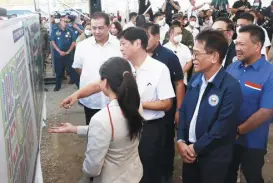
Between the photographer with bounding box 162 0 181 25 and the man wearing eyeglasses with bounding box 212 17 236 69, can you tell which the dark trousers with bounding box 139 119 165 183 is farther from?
the photographer with bounding box 162 0 181 25

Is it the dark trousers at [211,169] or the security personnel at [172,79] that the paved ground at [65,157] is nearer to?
the security personnel at [172,79]

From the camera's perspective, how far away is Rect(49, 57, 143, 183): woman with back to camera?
5.24ft

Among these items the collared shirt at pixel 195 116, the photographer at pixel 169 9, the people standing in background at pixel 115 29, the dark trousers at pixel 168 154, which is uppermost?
the photographer at pixel 169 9

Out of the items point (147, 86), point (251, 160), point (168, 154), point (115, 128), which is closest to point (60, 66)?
point (168, 154)

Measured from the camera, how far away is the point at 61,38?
750 cm

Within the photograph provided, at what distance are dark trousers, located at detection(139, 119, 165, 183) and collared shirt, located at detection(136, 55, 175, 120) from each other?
24 centimetres

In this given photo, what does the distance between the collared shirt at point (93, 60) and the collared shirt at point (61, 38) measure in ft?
14.5

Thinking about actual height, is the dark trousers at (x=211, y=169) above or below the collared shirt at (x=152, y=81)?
below

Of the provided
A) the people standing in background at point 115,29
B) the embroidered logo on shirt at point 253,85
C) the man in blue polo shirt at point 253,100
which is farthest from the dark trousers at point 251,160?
the people standing in background at point 115,29

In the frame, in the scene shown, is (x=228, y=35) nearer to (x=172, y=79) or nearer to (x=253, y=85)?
(x=172, y=79)

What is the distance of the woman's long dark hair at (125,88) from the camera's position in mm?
1604

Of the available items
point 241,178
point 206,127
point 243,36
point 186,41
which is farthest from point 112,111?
point 186,41

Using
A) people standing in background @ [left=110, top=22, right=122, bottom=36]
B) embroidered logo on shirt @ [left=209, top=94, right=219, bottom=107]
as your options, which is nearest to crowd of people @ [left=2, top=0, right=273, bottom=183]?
embroidered logo on shirt @ [left=209, top=94, right=219, bottom=107]

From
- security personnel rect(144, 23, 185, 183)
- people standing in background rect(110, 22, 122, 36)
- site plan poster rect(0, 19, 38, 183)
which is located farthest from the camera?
people standing in background rect(110, 22, 122, 36)
